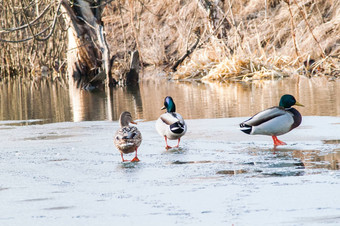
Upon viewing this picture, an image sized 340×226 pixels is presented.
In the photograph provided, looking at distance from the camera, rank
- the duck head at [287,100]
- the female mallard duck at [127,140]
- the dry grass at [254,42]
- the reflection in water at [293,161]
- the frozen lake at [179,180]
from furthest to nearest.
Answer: the dry grass at [254,42] → the duck head at [287,100] → the female mallard duck at [127,140] → the reflection in water at [293,161] → the frozen lake at [179,180]

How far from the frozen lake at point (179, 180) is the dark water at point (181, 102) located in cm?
188

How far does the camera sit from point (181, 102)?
11.4 metres

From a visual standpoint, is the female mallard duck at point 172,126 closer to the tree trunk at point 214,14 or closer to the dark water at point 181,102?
the dark water at point 181,102

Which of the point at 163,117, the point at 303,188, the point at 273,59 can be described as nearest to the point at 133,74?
the point at 273,59

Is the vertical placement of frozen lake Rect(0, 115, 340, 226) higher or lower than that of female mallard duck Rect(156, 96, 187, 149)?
lower

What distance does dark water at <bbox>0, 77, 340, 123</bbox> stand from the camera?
963 centimetres

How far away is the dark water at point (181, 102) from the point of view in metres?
9.63

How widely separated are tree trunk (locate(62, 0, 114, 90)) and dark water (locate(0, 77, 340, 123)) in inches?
110

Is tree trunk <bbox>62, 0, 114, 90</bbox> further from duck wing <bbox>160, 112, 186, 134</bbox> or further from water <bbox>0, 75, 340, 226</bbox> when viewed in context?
duck wing <bbox>160, 112, 186, 134</bbox>

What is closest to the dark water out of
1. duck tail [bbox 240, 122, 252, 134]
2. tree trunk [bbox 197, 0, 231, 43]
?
duck tail [bbox 240, 122, 252, 134]

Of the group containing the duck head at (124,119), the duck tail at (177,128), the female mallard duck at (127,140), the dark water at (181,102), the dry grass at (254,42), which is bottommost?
the female mallard duck at (127,140)

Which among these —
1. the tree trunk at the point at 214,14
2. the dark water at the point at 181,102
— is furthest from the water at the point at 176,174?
the tree trunk at the point at 214,14

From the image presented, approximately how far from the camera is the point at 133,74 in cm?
1806

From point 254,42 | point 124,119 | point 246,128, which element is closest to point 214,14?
point 254,42
